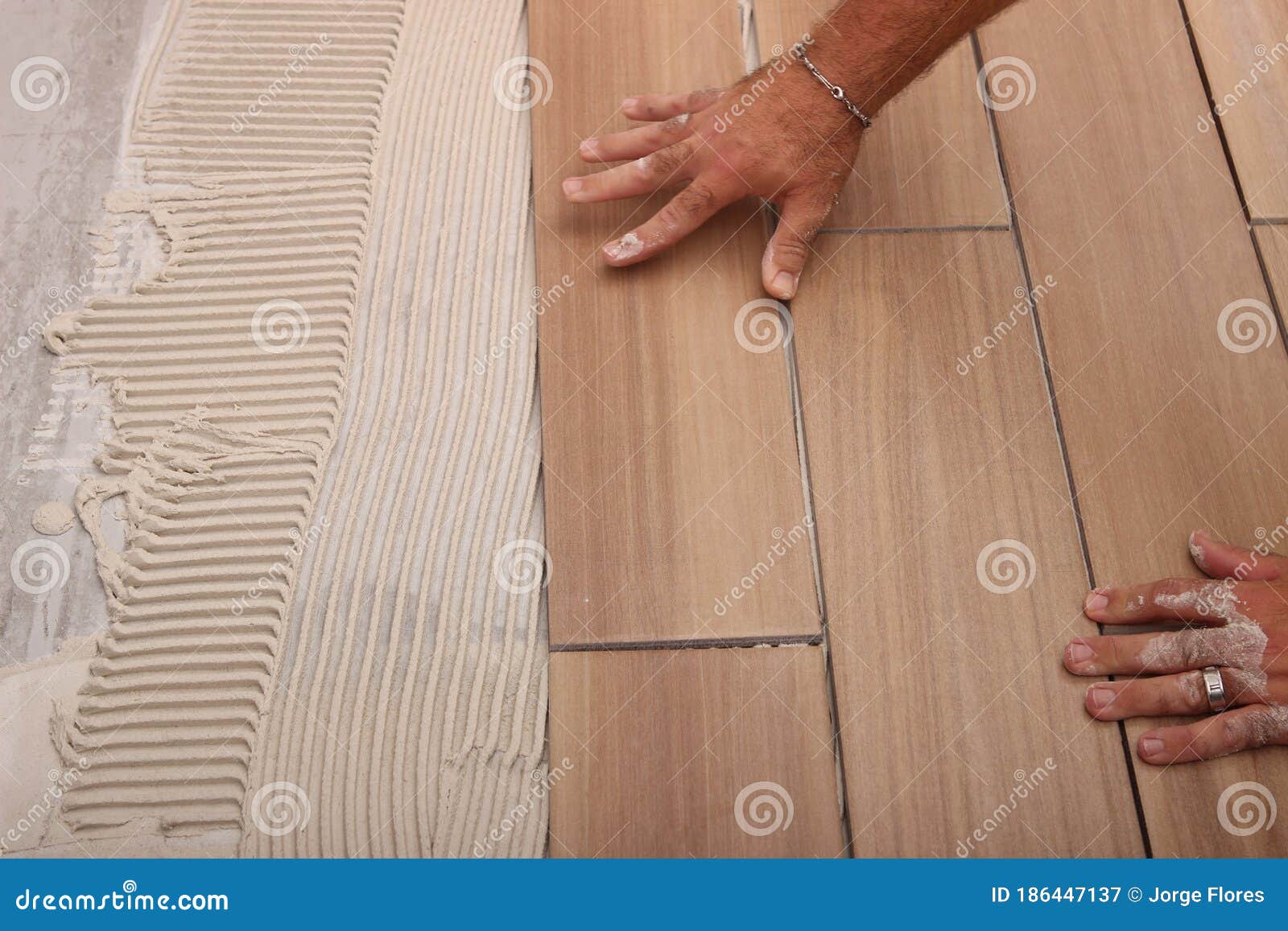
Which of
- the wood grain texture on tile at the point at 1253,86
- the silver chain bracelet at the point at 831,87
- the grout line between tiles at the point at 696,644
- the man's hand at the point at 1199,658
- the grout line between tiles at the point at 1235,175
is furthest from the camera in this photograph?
the wood grain texture on tile at the point at 1253,86

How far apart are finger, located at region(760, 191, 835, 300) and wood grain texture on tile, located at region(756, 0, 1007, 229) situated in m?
0.12

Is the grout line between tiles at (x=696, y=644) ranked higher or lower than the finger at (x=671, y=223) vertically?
lower

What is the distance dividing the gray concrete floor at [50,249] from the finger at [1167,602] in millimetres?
1329

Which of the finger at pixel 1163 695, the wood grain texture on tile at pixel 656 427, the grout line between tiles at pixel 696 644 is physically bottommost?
the finger at pixel 1163 695

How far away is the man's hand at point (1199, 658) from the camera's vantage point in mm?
1142

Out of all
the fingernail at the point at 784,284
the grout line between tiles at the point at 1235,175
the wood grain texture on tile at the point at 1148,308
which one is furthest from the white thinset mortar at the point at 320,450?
the grout line between tiles at the point at 1235,175

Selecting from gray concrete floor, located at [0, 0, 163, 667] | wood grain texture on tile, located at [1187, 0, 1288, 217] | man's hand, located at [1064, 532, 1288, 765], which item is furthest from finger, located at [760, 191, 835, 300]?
gray concrete floor, located at [0, 0, 163, 667]

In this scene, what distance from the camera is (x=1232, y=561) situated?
1237 mm

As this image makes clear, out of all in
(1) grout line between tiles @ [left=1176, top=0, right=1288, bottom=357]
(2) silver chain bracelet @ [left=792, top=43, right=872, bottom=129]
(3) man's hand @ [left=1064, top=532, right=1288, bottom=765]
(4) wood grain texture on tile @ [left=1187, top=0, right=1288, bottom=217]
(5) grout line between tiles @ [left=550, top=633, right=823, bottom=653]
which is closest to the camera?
(3) man's hand @ [left=1064, top=532, right=1288, bottom=765]

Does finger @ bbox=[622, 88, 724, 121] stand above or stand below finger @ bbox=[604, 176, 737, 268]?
above

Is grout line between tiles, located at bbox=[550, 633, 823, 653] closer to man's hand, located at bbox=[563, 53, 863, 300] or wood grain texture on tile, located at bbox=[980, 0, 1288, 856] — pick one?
wood grain texture on tile, located at bbox=[980, 0, 1288, 856]

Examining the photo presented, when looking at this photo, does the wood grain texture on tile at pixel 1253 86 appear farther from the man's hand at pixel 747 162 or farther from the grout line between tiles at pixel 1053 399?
the man's hand at pixel 747 162

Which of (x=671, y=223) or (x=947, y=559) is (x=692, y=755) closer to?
(x=947, y=559)

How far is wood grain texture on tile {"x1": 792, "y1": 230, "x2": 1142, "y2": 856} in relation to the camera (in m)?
1.16
